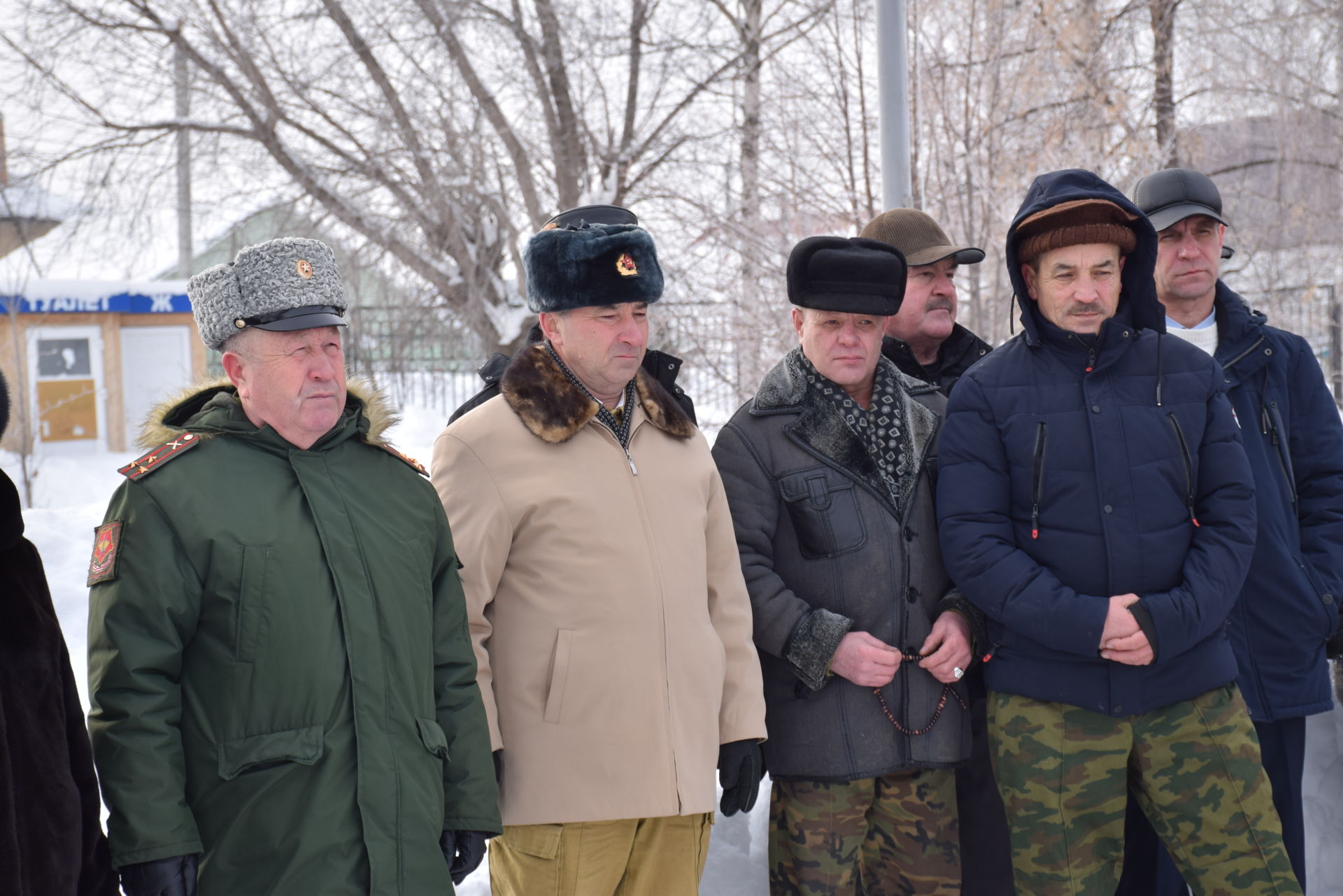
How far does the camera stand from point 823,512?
2900 mm

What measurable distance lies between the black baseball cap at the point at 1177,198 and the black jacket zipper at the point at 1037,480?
0.99 metres

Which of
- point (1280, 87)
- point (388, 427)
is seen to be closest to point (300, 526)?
point (388, 427)

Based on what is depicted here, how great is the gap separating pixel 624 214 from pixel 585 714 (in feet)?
4.18

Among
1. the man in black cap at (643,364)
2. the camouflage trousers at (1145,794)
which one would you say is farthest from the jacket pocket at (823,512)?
the camouflage trousers at (1145,794)

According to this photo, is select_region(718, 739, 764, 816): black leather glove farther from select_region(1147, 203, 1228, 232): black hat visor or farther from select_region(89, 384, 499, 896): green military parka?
select_region(1147, 203, 1228, 232): black hat visor

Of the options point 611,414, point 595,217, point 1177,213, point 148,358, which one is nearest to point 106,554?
point 611,414

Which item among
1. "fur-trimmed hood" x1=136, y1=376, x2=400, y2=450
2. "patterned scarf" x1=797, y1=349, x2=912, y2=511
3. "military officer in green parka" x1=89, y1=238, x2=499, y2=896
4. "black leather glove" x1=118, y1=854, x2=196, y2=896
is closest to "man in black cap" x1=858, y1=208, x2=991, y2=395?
"patterned scarf" x1=797, y1=349, x2=912, y2=511

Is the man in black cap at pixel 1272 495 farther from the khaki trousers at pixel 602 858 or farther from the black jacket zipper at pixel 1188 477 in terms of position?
the khaki trousers at pixel 602 858

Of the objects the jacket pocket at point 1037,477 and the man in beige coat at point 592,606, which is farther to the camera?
the jacket pocket at point 1037,477

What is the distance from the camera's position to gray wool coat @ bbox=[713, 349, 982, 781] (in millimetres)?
2832

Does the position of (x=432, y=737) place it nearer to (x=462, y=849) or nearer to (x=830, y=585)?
(x=462, y=849)

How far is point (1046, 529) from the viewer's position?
2752mm

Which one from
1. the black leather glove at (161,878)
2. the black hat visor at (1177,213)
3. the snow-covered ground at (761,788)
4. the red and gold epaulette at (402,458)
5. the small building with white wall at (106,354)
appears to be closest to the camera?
the black leather glove at (161,878)

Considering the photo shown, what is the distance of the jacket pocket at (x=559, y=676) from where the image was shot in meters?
2.46
